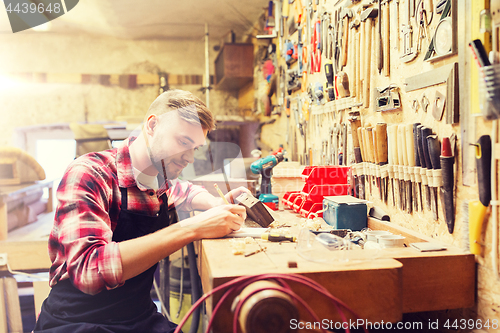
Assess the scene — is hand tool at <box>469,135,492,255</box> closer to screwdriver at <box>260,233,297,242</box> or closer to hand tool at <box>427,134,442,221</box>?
hand tool at <box>427,134,442,221</box>

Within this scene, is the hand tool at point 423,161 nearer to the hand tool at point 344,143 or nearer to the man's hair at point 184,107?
the hand tool at point 344,143

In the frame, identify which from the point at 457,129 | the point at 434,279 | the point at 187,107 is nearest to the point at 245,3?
the point at 187,107

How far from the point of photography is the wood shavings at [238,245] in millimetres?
1054

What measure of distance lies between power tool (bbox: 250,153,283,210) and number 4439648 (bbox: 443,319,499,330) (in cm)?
102

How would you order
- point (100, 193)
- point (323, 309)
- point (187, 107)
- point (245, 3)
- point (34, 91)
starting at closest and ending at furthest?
point (323, 309)
point (100, 193)
point (187, 107)
point (245, 3)
point (34, 91)

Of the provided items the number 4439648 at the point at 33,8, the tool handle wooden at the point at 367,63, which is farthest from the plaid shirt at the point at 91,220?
the number 4439648 at the point at 33,8

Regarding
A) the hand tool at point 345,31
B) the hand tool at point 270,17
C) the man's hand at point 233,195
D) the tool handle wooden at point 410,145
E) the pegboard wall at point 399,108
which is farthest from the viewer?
the hand tool at point 270,17

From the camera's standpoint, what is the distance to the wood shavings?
1.05 metres

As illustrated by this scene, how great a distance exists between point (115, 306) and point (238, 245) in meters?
0.57

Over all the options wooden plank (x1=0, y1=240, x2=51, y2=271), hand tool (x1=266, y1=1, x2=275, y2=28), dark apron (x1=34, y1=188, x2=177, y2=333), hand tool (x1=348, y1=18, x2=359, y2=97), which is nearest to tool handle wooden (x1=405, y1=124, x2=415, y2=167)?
hand tool (x1=348, y1=18, x2=359, y2=97)

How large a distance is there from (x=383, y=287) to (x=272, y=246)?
1.25 ft

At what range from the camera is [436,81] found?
123 centimetres

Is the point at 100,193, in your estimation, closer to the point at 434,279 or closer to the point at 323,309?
the point at 323,309

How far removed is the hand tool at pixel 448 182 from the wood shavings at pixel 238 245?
71cm
